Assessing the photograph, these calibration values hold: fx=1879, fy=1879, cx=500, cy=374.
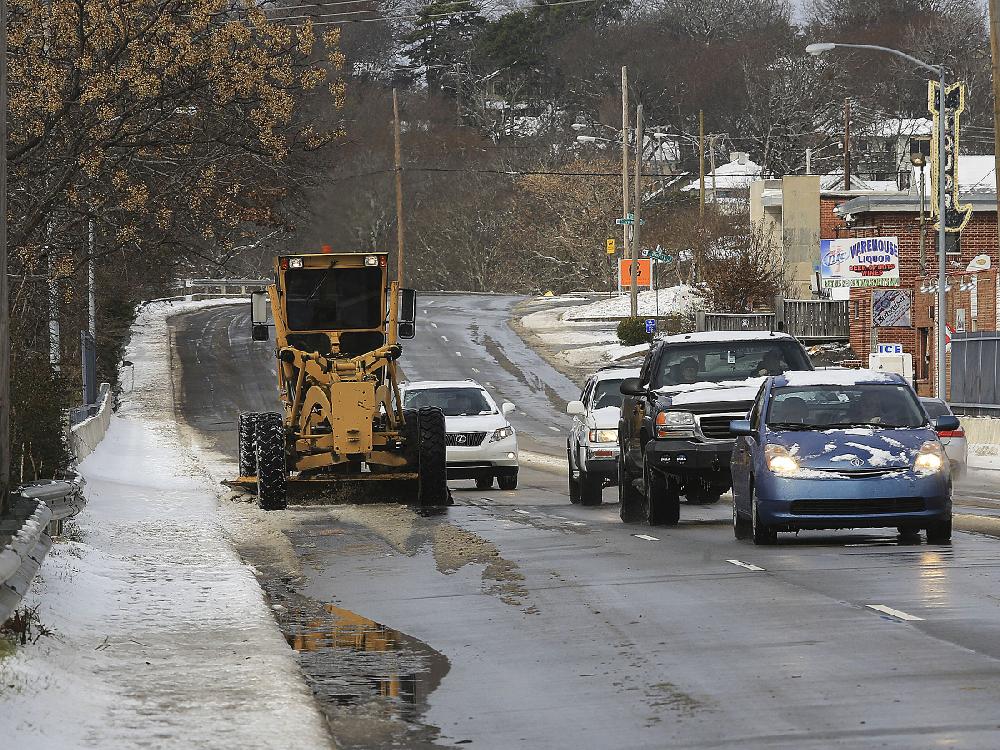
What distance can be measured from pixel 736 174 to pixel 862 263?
6742cm

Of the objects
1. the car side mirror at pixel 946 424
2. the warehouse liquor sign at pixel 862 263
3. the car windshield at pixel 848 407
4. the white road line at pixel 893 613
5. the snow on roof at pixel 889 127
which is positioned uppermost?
the snow on roof at pixel 889 127

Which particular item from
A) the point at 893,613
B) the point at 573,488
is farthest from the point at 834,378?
the point at 573,488

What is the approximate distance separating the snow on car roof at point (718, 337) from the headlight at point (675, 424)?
A: 4.99ft

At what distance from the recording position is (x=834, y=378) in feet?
60.8

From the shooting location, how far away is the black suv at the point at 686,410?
2059 cm

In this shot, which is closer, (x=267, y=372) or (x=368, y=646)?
(x=368, y=646)

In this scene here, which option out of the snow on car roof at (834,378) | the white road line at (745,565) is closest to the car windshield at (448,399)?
the snow on car roof at (834,378)

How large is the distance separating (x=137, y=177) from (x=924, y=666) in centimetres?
2328

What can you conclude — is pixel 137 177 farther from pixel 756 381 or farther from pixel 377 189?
pixel 377 189

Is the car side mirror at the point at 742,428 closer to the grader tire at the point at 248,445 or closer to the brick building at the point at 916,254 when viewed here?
the grader tire at the point at 248,445

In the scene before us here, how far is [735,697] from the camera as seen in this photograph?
9477mm

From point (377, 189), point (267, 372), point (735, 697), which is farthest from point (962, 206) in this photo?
point (377, 189)

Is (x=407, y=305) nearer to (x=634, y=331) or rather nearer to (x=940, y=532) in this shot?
(x=940, y=532)

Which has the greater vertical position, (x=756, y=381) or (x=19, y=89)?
(x=19, y=89)
